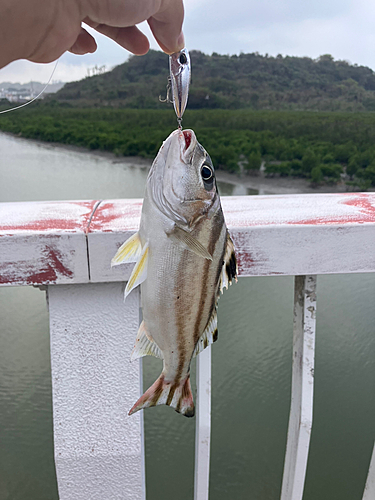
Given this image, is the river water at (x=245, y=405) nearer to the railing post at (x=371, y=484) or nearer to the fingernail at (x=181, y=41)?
the railing post at (x=371, y=484)

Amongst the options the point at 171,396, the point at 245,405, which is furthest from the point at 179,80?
the point at 245,405

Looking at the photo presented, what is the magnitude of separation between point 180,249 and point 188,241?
2 cm

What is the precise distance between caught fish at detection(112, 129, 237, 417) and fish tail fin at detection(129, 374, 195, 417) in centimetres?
4

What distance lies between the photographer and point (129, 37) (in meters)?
0.60

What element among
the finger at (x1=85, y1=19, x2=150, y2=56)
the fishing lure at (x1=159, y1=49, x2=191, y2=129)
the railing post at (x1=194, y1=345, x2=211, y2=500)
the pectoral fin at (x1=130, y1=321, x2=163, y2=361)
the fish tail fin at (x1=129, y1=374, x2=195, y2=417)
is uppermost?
the finger at (x1=85, y1=19, x2=150, y2=56)

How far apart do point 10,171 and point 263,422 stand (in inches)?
61.4

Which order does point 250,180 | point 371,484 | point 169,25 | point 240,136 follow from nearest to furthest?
point 169,25, point 371,484, point 250,180, point 240,136

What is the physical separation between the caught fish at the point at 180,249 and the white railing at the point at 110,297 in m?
0.21

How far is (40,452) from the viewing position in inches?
48.7

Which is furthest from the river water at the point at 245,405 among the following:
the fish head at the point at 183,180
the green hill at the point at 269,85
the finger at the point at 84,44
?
the green hill at the point at 269,85

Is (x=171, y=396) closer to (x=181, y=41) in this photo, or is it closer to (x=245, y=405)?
(x=181, y=41)

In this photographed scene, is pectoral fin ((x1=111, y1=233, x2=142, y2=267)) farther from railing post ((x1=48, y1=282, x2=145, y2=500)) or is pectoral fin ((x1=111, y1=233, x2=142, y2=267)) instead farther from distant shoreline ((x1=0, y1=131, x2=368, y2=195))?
distant shoreline ((x1=0, y1=131, x2=368, y2=195))

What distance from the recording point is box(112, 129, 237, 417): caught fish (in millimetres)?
445

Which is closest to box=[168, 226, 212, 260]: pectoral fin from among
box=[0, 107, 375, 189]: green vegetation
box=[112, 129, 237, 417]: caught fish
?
box=[112, 129, 237, 417]: caught fish
